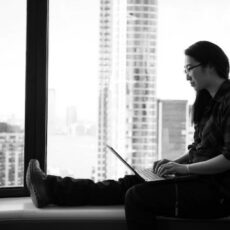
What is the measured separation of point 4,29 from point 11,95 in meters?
0.35

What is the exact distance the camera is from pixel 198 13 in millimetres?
2174

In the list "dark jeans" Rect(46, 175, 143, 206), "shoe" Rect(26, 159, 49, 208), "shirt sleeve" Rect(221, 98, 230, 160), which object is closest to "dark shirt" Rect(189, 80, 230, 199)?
"shirt sleeve" Rect(221, 98, 230, 160)

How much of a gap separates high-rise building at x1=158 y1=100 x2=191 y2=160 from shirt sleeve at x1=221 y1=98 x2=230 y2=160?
67cm

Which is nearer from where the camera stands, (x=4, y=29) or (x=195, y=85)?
(x=195, y=85)

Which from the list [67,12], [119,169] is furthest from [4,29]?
[119,169]

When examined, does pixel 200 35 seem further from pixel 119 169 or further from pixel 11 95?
pixel 11 95

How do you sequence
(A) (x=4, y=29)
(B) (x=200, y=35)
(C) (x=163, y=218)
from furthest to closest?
(B) (x=200, y=35) → (A) (x=4, y=29) → (C) (x=163, y=218)

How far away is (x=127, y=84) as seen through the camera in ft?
6.97

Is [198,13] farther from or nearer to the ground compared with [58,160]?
farther from the ground

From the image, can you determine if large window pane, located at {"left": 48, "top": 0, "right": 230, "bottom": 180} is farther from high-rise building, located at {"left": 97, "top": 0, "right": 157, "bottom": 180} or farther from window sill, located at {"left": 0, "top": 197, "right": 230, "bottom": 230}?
window sill, located at {"left": 0, "top": 197, "right": 230, "bottom": 230}

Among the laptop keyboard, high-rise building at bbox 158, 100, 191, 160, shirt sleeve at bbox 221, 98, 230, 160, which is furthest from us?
high-rise building at bbox 158, 100, 191, 160

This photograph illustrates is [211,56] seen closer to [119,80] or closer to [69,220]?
[119,80]

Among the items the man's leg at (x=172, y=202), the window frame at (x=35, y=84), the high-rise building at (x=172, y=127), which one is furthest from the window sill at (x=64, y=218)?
the high-rise building at (x=172, y=127)

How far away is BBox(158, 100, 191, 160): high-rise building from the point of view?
213 centimetres
